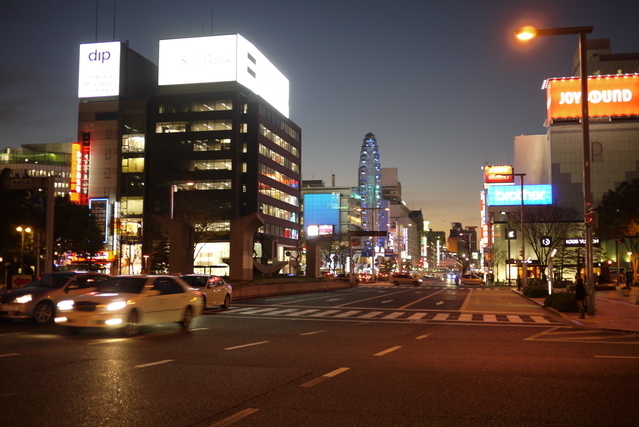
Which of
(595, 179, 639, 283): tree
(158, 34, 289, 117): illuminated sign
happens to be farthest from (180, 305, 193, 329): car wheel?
(158, 34, 289, 117): illuminated sign

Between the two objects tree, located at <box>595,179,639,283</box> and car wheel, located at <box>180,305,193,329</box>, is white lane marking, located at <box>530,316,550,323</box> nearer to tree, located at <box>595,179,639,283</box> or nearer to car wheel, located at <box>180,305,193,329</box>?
car wheel, located at <box>180,305,193,329</box>

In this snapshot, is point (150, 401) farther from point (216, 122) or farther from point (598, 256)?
point (216, 122)

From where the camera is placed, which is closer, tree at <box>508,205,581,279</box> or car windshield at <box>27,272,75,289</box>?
car windshield at <box>27,272,75,289</box>

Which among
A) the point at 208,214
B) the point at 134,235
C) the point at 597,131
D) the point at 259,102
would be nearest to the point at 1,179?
the point at 208,214

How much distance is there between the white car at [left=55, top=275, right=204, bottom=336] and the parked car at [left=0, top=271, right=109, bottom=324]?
212 cm

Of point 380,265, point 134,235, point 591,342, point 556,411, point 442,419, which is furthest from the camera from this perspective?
point 380,265

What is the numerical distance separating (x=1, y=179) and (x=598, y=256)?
261 feet

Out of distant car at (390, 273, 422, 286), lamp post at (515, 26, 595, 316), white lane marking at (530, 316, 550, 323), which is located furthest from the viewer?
distant car at (390, 273, 422, 286)

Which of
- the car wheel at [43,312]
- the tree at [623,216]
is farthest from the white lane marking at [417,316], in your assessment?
the tree at [623,216]

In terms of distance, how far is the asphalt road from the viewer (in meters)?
7.83

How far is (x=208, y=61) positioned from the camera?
10344 cm

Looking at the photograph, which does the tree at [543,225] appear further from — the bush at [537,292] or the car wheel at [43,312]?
the car wheel at [43,312]

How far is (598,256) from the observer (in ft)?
291

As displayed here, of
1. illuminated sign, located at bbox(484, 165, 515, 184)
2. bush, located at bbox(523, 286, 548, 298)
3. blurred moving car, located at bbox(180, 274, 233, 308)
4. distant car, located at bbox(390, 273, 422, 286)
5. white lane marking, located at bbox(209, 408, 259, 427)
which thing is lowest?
distant car, located at bbox(390, 273, 422, 286)
